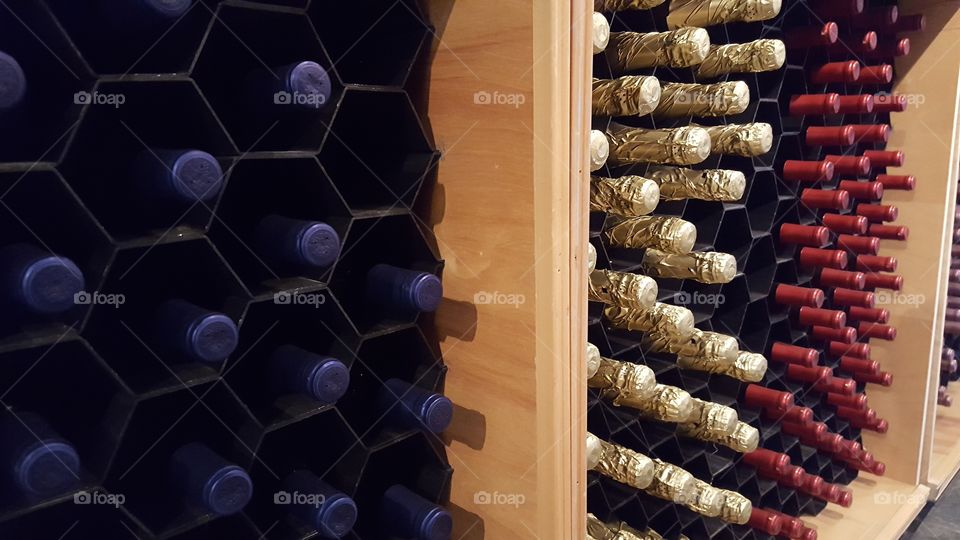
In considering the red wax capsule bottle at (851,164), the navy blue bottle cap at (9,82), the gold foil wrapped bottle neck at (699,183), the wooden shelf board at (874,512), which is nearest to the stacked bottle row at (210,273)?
the navy blue bottle cap at (9,82)

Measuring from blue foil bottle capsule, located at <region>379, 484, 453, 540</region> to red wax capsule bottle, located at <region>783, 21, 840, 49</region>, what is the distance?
0.74 metres

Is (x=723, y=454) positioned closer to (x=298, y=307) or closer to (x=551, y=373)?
(x=551, y=373)

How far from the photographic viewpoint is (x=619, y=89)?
24.5 inches

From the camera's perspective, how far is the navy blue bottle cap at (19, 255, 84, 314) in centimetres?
35

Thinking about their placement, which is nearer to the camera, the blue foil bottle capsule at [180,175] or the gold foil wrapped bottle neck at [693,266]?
the blue foil bottle capsule at [180,175]

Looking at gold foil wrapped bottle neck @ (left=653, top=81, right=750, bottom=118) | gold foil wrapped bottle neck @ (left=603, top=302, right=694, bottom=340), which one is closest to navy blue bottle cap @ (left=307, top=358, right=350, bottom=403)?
gold foil wrapped bottle neck @ (left=603, top=302, right=694, bottom=340)

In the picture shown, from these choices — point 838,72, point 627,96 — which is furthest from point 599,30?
point 838,72

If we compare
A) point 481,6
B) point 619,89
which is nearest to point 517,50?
point 481,6

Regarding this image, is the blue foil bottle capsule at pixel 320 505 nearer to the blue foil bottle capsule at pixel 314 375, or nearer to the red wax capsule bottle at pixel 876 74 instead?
the blue foil bottle capsule at pixel 314 375

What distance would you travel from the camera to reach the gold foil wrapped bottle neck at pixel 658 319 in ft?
2.23

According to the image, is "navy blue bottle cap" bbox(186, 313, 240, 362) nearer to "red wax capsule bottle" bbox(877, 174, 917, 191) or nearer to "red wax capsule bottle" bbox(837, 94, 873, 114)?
"red wax capsule bottle" bbox(837, 94, 873, 114)

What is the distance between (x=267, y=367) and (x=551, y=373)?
8.6 inches

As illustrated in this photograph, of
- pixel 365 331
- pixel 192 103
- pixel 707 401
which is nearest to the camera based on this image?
pixel 192 103

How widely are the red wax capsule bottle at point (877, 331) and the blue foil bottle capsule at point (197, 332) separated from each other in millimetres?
1005
